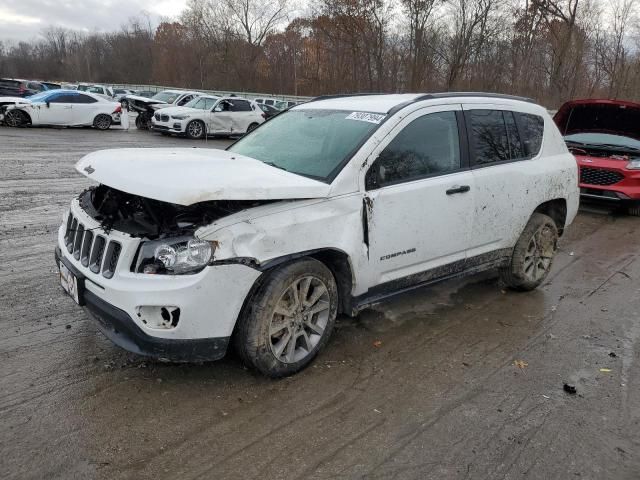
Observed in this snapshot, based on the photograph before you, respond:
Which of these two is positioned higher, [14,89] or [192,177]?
[14,89]

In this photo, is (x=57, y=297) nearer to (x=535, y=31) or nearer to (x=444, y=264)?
(x=444, y=264)

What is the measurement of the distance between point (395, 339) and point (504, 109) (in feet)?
7.82

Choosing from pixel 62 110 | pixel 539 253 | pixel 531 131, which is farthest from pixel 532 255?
pixel 62 110

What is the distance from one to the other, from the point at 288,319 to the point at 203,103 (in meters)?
19.4

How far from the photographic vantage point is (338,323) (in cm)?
433

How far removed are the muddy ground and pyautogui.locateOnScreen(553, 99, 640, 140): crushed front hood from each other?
6.03 m

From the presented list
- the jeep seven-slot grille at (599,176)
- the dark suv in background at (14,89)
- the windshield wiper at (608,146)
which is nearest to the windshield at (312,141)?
the jeep seven-slot grille at (599,176)

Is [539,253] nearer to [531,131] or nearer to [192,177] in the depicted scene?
[531,131]

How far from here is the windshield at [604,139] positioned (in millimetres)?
9477

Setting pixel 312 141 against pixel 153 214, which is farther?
pixel 312 141

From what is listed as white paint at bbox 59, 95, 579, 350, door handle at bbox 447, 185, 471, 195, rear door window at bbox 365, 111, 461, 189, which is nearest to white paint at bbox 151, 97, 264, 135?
white paint at bbox 59, 95, 579, 350

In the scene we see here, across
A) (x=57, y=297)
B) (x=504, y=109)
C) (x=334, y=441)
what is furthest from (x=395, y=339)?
(x=57, y=297)

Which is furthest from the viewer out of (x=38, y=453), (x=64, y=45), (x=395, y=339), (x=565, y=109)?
(x=64, y=45)

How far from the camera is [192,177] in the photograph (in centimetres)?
310
